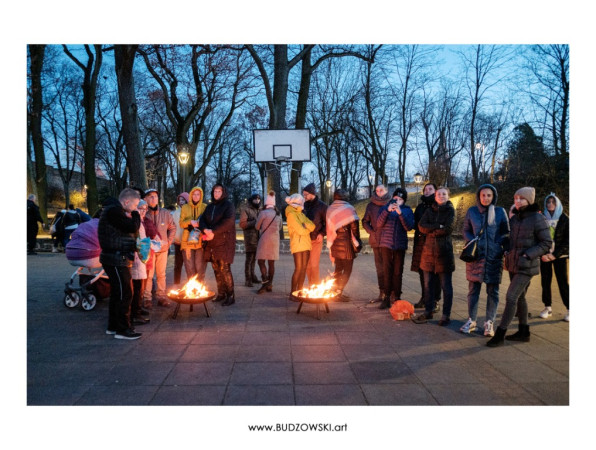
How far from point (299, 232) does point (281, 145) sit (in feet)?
30.1

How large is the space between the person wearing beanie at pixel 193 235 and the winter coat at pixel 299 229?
60.0 inches

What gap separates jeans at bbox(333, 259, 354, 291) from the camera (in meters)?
6.74

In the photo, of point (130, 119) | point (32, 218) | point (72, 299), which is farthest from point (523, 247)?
point (32, 218)

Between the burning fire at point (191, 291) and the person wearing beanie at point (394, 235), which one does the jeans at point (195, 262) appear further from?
the person wearing beanie at point (394, 235)

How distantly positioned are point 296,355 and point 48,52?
68.9ft

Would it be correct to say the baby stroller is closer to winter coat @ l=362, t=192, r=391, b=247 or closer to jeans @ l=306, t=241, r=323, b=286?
jeans @ l=306, t=241, r=323, b=286

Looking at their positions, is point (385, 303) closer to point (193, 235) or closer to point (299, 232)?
point (299, 232)

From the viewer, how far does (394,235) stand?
6.20 m

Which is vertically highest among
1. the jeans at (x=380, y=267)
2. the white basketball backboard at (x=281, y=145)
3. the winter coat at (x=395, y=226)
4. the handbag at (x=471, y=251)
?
the white basketball backboard at (x=281, y=145)

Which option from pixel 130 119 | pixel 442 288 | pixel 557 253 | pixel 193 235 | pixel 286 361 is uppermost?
pixel 130 119

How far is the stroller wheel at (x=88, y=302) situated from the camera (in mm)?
6230

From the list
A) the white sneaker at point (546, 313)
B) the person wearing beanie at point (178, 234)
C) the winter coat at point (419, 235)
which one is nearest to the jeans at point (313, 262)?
the winter coat at point (419, 235)

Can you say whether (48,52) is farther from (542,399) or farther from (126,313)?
(542,399)

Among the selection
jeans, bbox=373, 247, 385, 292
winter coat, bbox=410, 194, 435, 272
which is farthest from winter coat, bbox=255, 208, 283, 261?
winter coat, bbox=410, 194, 435, 272
